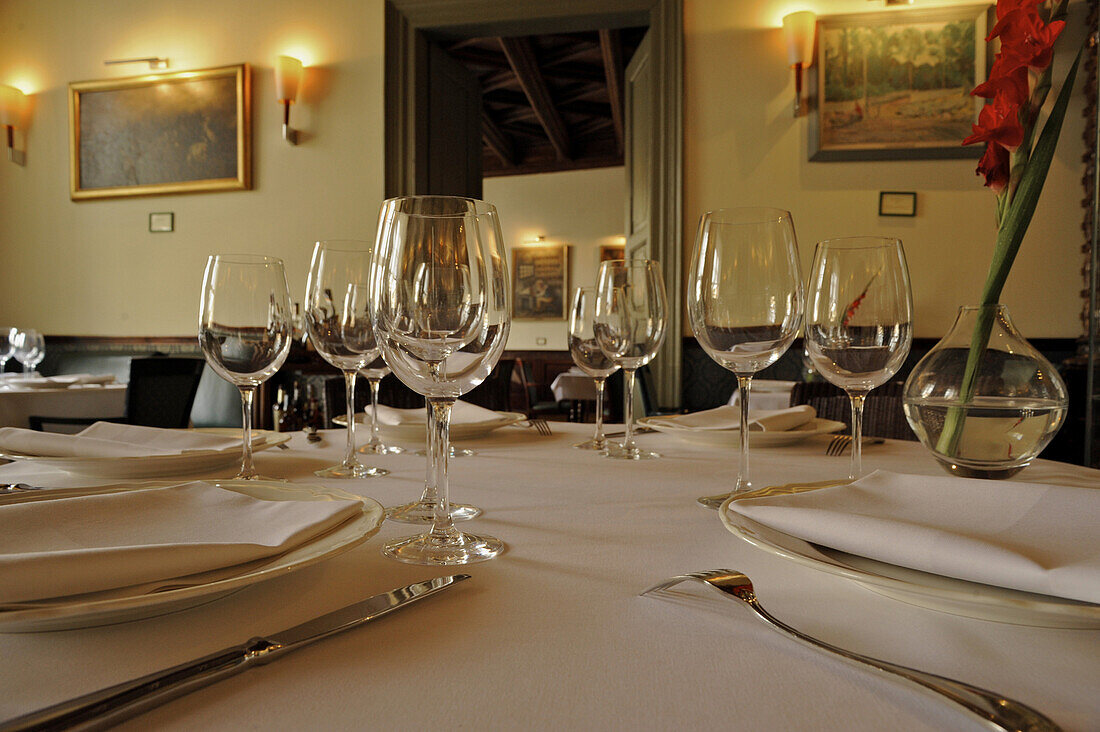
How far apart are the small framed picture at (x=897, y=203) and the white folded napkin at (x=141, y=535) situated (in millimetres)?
3890

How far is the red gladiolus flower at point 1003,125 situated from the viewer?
2.17ft

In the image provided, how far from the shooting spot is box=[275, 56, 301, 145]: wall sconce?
14.4ft

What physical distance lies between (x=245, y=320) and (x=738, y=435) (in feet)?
2.35

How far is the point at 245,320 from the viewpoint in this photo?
0.79 meters

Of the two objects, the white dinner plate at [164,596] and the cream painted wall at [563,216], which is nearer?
the white dinner plate at [164,596]

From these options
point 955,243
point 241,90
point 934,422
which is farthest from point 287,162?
point 934,422

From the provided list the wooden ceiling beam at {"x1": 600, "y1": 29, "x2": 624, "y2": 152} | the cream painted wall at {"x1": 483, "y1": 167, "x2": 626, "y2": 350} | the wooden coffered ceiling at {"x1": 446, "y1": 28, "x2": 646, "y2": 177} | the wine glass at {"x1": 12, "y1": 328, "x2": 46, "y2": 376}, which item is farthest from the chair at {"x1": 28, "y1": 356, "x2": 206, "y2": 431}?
the cream painted wall at {"x1": 483, "y1": 167, "x2": 626, "y2": 350}

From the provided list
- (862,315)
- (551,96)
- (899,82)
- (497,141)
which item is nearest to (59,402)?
(862,315)

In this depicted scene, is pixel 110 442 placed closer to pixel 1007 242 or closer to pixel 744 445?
pixel 744 445

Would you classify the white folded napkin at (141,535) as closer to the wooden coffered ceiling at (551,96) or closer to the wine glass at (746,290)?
the wine glass at (746,290)

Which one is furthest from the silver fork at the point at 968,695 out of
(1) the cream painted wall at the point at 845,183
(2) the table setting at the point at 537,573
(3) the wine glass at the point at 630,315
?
(1) the cream painted wall at the point at 845,183

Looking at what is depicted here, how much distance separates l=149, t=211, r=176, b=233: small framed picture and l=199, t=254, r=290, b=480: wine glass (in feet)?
15.4

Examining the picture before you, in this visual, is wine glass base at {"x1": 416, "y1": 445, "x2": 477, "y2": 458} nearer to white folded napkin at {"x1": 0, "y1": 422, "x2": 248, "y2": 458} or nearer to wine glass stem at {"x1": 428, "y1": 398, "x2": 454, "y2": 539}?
white folded napkin at {"x1": 0, "y1": 422, "x2": 248, "y2": 458}

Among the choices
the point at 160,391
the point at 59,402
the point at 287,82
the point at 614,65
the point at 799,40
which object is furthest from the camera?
the point at 614,65
